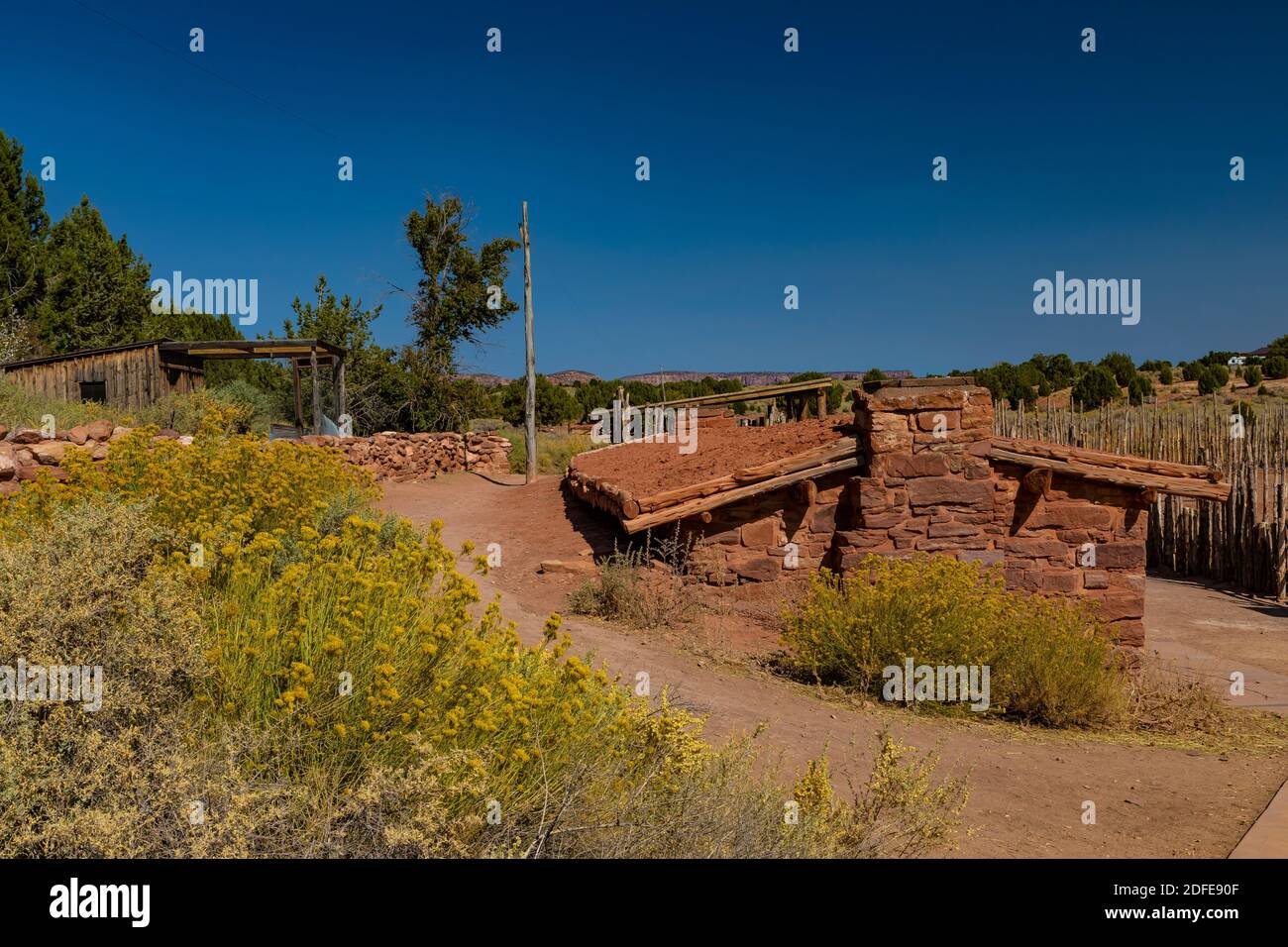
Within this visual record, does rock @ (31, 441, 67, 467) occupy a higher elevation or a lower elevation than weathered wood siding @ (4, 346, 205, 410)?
lower

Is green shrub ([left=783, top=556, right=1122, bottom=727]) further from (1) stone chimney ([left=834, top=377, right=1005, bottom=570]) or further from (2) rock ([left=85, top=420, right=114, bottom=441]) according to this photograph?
(2) rock ([left=85, top=420, right=114, bottom=441])

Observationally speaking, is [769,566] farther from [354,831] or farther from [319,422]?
[319,422]

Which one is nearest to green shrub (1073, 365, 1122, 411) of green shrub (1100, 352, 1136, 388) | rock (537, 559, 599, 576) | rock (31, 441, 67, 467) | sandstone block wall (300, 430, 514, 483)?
green shrub (1100, 352, 1136, 388)

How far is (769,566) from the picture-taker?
8523mm

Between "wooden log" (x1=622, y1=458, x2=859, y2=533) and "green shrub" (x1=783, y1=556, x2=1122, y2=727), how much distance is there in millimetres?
1433

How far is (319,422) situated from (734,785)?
18.6 metres

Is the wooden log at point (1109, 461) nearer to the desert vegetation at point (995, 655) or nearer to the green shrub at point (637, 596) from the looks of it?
the desert vegetation at point (995, 655)

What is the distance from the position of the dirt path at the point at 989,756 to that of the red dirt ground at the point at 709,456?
1.47 meters

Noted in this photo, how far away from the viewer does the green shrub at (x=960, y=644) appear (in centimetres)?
651

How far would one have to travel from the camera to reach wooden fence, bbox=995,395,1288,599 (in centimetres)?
1379

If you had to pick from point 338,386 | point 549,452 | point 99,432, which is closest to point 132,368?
point 338,386

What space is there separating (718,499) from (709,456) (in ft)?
8.86

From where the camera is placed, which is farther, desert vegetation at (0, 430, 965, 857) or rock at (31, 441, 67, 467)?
rock at (31, 441, 67, 467)

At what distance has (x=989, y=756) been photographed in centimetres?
546
